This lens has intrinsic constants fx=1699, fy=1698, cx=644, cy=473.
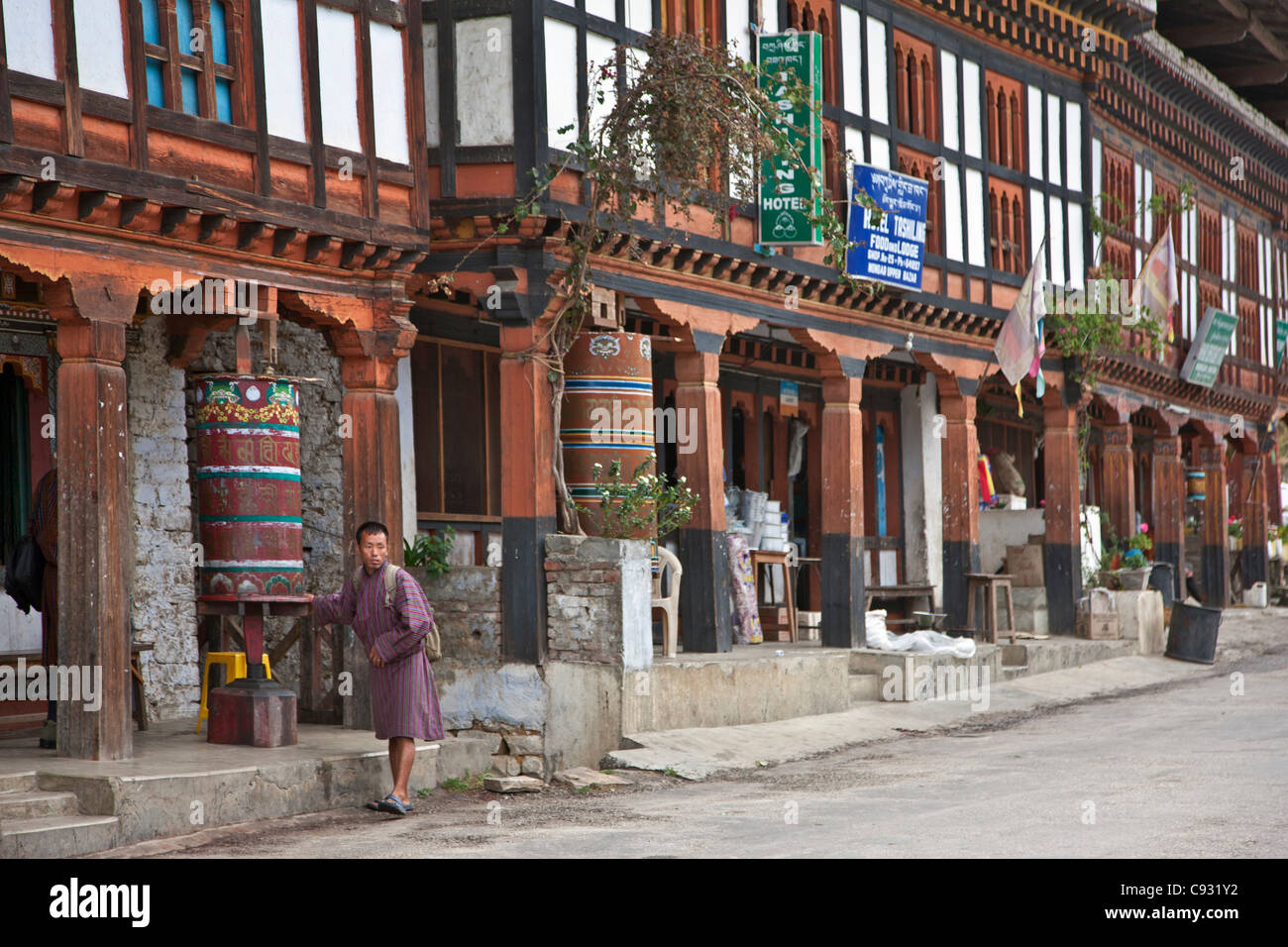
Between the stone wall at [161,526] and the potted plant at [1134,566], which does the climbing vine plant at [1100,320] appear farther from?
the stone wall at [161,526]

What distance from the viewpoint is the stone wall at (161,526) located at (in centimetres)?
1262

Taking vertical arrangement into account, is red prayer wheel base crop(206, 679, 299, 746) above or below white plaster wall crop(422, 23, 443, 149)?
below

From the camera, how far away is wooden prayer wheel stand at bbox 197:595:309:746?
36.1 feet

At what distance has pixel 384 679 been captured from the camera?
403 inches

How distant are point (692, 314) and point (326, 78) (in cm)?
427

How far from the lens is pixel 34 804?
30.0ft

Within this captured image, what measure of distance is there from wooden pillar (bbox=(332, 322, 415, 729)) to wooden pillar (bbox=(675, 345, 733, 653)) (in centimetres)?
348

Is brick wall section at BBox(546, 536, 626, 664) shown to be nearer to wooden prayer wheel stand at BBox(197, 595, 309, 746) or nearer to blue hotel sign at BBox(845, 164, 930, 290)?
wooden prayer wheel stand at BBox(197, 595, 309, 746)

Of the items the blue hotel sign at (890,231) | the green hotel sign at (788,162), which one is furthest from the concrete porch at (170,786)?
the blue hotel sign at (890,231)

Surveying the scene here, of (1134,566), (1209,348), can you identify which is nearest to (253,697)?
(1134,566)

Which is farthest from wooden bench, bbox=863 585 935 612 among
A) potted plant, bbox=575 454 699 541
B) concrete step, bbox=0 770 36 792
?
concrete step, bbox=0 770 36 792

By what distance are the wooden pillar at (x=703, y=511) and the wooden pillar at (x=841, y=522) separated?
2280 millimetres

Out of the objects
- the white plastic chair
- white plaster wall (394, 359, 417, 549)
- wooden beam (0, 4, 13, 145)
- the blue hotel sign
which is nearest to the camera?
wooden beam (0, 4, 13, 145)
